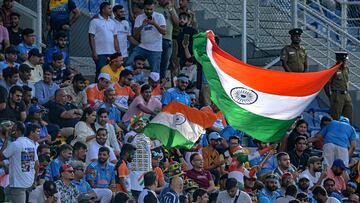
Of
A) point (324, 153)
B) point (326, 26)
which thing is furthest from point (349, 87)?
point (324, 153)

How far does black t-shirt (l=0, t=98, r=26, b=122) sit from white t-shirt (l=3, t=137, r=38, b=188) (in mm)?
1316

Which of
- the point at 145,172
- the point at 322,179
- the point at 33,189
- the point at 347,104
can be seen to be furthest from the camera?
the point at 347,104

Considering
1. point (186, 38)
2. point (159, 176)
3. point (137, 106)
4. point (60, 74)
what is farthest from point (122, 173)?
point (186, 38)

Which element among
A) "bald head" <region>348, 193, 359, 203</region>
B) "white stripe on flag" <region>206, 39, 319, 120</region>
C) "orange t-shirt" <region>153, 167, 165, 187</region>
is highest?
"white stripe on flag" <region>206, 39, 319, 120</region>

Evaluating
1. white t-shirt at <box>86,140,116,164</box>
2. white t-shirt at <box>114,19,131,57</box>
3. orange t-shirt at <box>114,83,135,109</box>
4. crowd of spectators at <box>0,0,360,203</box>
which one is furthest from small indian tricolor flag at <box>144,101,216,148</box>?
white t-shirt at <box>114,19,131,57</box>

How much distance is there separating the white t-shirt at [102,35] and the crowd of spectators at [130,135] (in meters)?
0.02

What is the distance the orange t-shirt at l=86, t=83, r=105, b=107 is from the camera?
23273 millimetres

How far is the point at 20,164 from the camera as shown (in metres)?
19.8

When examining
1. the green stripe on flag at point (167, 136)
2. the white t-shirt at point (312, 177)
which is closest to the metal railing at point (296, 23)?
the white t-shirt at point (312, 177)

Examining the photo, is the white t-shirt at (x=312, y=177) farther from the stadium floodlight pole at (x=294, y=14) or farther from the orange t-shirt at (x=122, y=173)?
the stadium floodlight pole at (x=294, y=14)

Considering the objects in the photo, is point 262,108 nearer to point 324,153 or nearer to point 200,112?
point 200,112

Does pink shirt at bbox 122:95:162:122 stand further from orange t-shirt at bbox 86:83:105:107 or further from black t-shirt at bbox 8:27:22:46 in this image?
black t-shirt at bbox 8:27:22:46

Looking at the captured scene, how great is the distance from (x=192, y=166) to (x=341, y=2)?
30.0 feet

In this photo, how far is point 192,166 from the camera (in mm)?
23141
